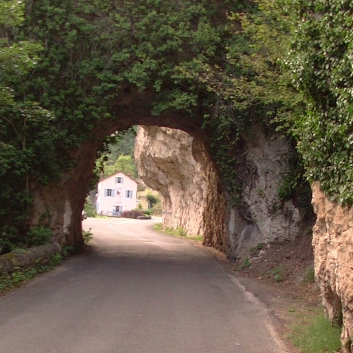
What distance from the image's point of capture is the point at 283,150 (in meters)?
17.8

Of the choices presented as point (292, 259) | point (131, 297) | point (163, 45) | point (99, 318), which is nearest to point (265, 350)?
point (99, 318)

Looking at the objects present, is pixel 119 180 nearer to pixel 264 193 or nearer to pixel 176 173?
pixel 176 173

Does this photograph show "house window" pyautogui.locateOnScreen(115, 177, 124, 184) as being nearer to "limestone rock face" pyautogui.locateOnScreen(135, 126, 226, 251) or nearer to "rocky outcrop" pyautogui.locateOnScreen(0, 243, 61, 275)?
"limestone rock face" pyautogui.locateOnScreen(135, 126, 226, 251)

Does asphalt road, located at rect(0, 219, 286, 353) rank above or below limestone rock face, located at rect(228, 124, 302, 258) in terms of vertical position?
A: below

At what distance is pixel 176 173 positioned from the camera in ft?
135

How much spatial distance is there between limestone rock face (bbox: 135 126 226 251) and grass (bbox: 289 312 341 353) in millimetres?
20964

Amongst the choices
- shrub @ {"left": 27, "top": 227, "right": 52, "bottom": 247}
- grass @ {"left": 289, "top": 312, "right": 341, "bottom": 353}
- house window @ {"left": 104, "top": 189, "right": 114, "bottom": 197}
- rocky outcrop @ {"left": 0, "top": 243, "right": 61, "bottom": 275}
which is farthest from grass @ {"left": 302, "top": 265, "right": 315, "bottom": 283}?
house window @ {"left": 104, "top": 189, "right": 114, "bottom": 197}

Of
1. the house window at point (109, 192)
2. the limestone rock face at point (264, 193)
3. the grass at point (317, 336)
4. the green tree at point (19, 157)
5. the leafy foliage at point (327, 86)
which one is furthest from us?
the house window at point (109, 192)

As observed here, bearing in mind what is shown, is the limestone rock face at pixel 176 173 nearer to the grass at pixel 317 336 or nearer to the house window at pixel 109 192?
the grass at pixel 317 336

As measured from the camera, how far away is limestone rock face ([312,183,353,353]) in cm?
671

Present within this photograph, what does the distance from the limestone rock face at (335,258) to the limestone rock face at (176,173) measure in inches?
814

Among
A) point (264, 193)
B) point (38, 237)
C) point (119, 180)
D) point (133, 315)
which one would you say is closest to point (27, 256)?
point (38, 237)

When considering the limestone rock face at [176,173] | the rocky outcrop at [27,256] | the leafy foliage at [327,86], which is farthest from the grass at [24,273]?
the limestone rock face at [176,173]

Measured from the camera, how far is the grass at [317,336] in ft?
24.6
